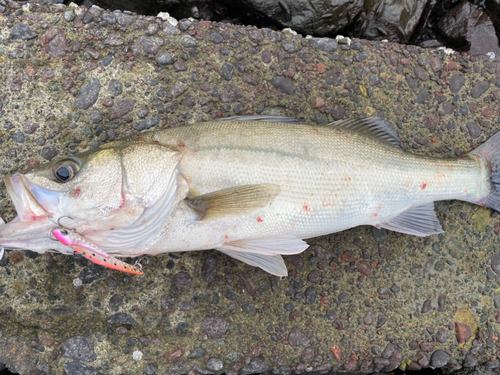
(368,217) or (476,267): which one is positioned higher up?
(368,217)

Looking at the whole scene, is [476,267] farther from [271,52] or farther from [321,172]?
[271,52]

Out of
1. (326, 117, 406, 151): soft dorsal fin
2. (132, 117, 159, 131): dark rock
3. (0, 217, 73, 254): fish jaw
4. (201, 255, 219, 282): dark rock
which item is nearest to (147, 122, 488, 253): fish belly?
(326, 117, 406, 151): soft dorsal fin

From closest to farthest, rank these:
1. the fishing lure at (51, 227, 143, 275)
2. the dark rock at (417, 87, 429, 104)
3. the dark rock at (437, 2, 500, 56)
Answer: the fishing lure at (51, 227, 143, 275)
the dark rock at (417, 87, 429, 104)
the dark rock at (437, 2, 500, 56)

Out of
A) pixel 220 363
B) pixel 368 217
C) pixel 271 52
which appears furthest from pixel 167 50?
pixel 220 363

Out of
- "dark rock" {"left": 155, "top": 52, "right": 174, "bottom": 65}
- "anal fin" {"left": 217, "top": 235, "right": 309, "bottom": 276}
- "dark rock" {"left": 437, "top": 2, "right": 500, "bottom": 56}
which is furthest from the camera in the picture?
"dark rock" {"left": 437, "top": 2, "right": 500, "bottom": 56}

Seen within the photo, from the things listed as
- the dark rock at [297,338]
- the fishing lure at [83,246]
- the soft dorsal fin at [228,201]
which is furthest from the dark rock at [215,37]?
the dark rock at [297,338]

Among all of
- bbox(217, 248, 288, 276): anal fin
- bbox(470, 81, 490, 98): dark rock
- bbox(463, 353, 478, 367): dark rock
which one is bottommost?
bbox(463, 353, 478, 367): dark rock

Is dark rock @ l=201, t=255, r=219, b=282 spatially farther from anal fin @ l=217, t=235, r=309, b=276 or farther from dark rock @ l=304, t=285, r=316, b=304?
dark rock @ l=304, t=285, r=316, b=304
